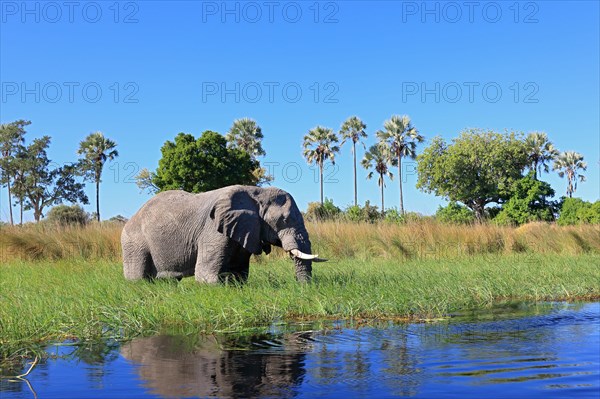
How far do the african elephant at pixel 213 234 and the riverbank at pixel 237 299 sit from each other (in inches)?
13.2

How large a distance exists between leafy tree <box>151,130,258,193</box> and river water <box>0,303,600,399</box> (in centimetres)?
3597

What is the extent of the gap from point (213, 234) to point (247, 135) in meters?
45.3

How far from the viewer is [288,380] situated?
4.42 meters

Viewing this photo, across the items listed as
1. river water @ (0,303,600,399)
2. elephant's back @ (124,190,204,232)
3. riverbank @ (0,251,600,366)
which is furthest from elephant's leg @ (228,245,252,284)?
river water @ (0,303,600,399)

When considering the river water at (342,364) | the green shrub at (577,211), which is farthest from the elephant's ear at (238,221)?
the green shrub at (577,211)

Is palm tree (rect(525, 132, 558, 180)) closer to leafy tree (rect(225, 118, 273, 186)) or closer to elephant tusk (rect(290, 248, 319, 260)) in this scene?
leafy tree (rect(225, 118, 273, 186))

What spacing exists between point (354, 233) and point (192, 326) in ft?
36.3

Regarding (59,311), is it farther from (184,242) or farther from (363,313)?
(363,313)

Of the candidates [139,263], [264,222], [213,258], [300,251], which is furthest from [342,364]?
[139,263]

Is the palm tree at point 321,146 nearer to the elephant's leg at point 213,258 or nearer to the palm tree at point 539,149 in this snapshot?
the palm tree at point 539,149

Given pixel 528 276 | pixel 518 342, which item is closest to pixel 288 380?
pixel 518 342

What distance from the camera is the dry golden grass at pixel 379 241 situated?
641 inches

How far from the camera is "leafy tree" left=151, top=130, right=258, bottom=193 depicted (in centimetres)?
4209

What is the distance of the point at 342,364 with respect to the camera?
4.85 meters
